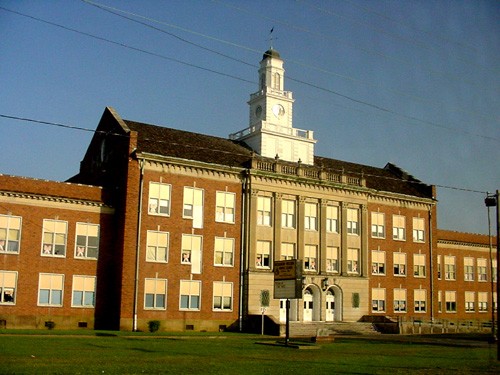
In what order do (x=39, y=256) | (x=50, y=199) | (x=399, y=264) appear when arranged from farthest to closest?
1. (x=399, y=264)
2. (x=50, y=199)
3. (x=39, y=256)

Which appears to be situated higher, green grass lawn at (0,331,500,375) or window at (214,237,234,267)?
window at (214,237,234,267)

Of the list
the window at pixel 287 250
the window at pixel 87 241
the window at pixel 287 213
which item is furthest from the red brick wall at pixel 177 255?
the window at pixel 287 250

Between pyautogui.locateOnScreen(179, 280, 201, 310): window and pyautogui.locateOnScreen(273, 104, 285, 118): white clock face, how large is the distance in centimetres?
2045

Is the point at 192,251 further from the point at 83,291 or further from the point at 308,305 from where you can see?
the point at 308,305

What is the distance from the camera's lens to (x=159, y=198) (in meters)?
47.5

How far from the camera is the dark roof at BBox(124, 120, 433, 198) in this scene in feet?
162

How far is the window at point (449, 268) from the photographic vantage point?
67575mm

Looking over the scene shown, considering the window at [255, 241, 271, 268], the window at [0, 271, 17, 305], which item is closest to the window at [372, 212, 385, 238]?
the window at [255, 241, 271, 268]

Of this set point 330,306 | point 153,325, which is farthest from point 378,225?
point 153,325

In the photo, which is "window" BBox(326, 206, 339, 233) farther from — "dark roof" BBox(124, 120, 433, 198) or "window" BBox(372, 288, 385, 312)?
"window" BBox(372, 288, 385, 312)

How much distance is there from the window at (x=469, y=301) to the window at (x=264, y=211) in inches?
1120

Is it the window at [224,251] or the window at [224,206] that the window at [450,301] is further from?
the window at [224,206]

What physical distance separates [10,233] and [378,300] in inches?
1261

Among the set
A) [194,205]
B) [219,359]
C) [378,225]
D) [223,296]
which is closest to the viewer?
[219,359]
